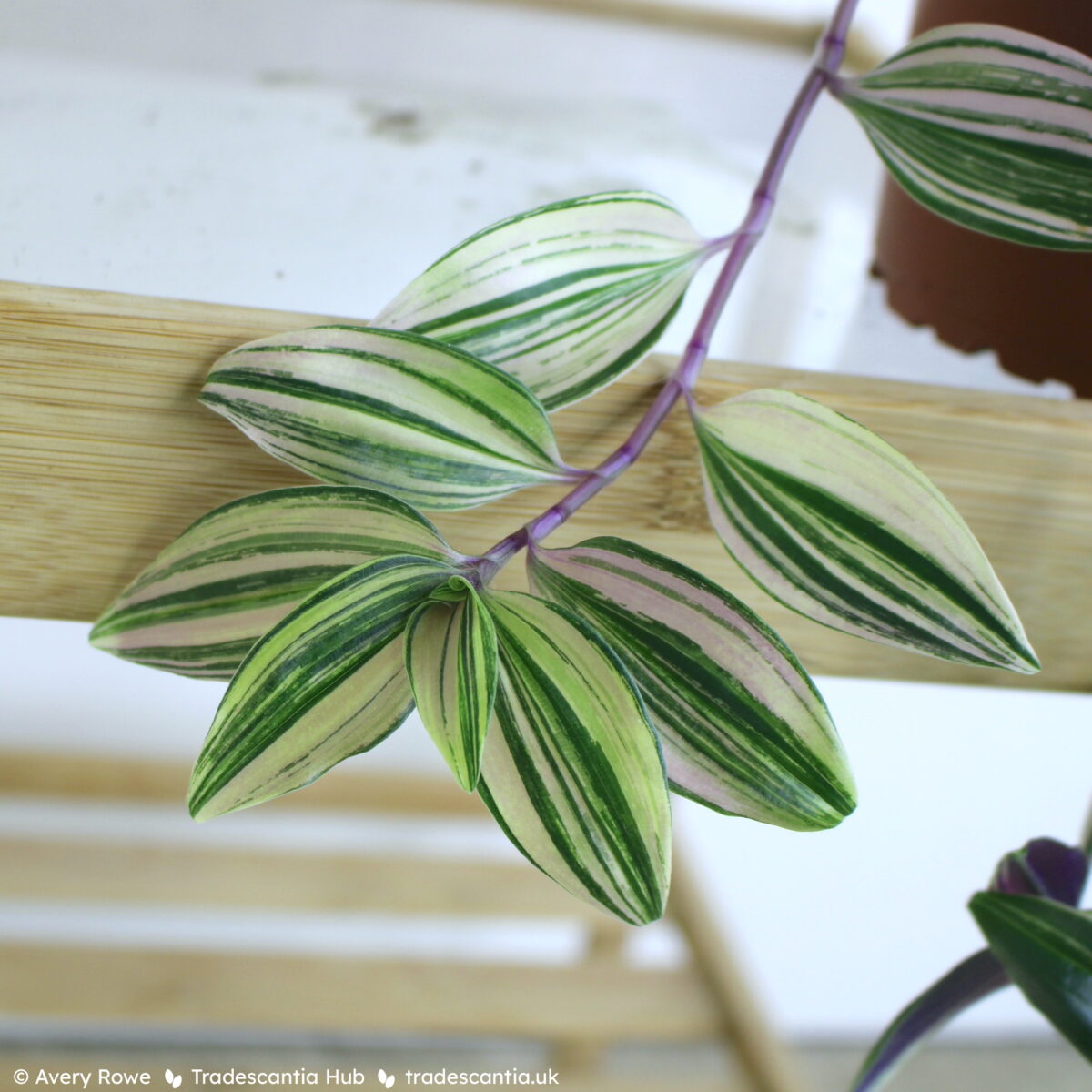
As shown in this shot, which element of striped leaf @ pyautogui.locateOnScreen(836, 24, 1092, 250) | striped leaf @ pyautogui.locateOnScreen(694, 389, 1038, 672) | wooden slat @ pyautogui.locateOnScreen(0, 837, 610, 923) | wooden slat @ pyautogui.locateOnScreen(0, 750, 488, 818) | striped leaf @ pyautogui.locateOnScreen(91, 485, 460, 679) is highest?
striped leaf @ pyautogui.locateOnScreen(836, 24, 1092, 250)

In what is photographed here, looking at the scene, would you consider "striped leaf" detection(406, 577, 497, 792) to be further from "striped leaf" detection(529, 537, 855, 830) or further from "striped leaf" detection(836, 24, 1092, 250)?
"striped leaf" detection(836, 24, 1092, 250)

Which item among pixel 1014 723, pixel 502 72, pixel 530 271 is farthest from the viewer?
pixel 1014 723

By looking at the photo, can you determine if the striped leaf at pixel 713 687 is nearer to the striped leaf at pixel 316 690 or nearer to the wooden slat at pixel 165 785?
the striped leaf at pixel 316 690

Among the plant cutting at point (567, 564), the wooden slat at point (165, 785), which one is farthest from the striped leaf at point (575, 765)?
the wooden slat at point (165, 785)

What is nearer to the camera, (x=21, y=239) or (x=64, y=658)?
(x=21, y=239)

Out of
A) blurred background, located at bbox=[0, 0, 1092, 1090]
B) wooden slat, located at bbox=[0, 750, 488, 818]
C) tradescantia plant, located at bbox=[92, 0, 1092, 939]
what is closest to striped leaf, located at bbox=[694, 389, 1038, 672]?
tradescantia plant, located at bbox=[92, 0, 1092, 939]

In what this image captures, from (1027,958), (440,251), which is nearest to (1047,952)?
(1027,958)

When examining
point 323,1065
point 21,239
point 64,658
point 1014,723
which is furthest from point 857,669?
point 323,1065

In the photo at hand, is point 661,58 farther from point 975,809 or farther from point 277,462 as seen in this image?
point 975,809
